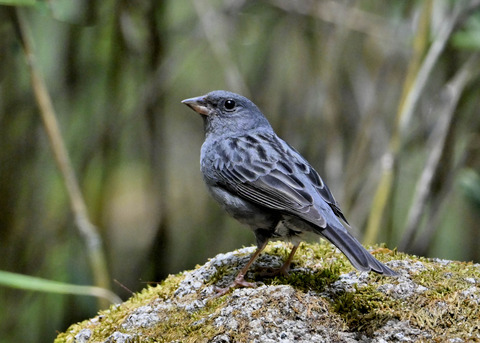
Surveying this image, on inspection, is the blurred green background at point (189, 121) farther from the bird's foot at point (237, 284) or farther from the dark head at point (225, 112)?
the bird's foot at point (237, 284)

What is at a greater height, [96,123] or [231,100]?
[231,100]

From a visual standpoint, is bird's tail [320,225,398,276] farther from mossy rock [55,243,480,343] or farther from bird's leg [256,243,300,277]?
bird's leg [256,243,300,277]

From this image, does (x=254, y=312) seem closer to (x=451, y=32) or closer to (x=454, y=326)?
(x=454, y=326)

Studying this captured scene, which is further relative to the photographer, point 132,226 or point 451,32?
point 132,226

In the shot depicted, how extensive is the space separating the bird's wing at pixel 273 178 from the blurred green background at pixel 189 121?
5.79ft

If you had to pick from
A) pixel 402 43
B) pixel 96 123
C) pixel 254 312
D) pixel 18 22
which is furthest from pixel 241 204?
pixel 402 43

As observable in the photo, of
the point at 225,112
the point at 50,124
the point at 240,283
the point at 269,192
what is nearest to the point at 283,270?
the point at 240,283

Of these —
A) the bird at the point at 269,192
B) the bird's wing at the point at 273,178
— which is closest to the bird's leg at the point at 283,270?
the bird at the point at 269,192

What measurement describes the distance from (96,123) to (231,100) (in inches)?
89.4

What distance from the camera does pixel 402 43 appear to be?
607cm

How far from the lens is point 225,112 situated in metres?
4.13

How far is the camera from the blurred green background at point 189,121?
18.2 ft

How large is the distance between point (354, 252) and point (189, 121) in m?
4.49

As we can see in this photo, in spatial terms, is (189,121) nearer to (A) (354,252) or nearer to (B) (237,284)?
(B) (237,284)
